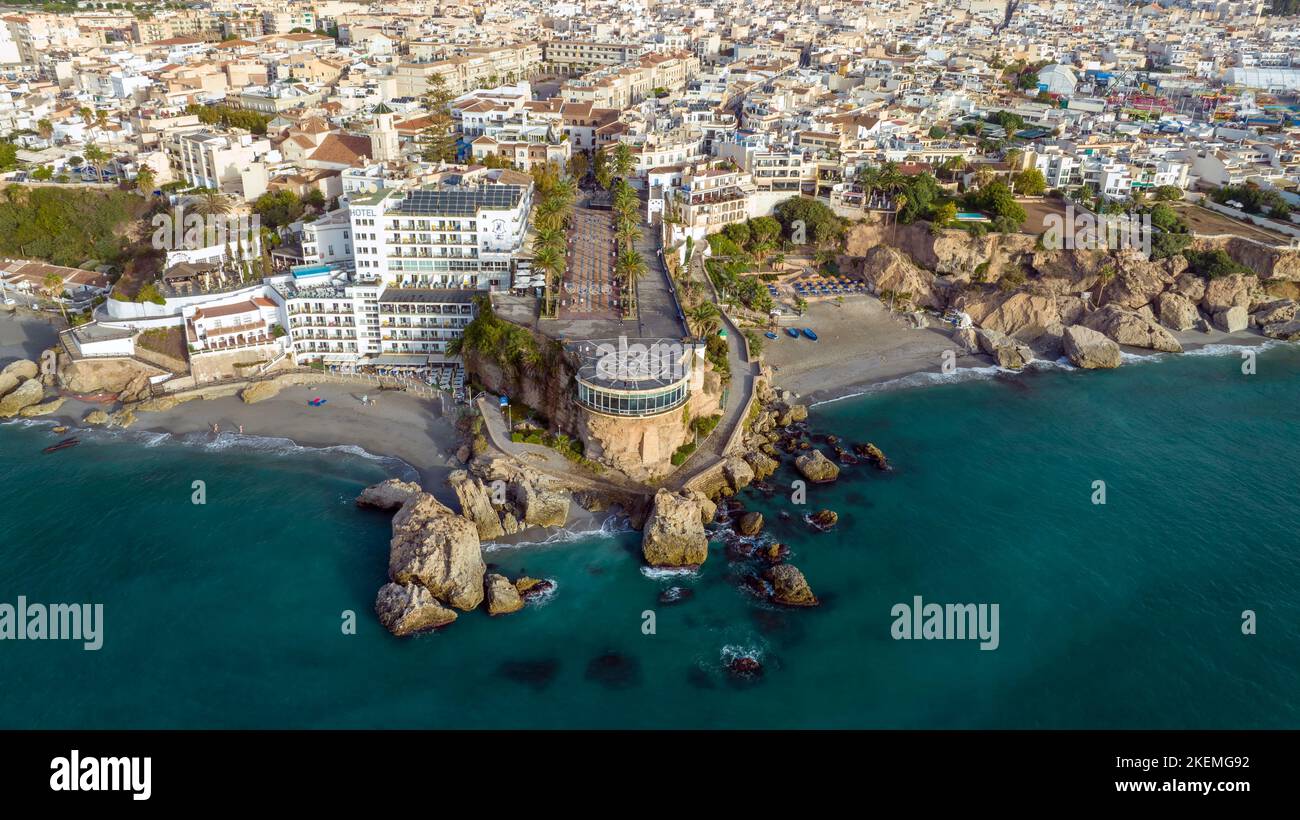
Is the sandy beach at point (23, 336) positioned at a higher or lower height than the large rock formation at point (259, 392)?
higher

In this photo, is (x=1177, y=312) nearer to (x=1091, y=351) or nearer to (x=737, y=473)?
(x=1091, y=351)

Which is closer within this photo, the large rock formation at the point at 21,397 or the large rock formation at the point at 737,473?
the large rock formation at the point at 737,473

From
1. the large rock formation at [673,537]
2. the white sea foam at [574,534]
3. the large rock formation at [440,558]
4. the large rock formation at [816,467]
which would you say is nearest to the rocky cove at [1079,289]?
the large rock formation at [816,467]

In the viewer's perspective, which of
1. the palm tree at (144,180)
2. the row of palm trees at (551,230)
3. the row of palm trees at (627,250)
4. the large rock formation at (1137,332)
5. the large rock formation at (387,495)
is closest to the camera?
the large rock formation at (387,495)

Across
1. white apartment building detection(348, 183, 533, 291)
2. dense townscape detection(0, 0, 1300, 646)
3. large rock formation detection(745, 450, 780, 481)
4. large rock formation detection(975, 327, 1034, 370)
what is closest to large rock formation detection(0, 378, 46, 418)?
dense townscape detection(0, 0, 1300, 646)

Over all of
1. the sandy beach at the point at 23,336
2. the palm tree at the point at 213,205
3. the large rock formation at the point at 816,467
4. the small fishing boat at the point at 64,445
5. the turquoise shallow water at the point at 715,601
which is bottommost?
the turquoise shallow water at the point at 715,601


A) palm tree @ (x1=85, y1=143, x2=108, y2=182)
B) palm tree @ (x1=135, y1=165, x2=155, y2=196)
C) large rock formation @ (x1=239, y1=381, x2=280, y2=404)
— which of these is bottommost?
large rock formation @ (x1=239, y1=381, x2=280, y2=404)

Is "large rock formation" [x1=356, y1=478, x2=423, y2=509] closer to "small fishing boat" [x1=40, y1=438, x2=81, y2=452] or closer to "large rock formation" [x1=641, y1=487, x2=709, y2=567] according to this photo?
"large rock formation" [x1=641, y1=487, x2=709, y2=567]

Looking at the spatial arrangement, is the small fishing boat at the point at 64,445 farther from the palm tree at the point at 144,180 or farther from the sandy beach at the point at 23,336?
the palm tree at the point at 144,180
